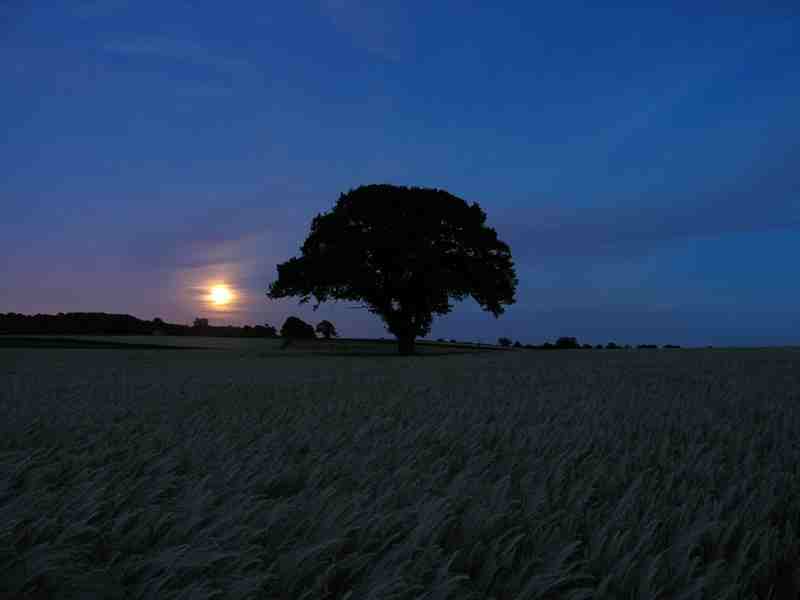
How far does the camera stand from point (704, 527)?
1744mm

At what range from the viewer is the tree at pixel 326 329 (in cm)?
4366

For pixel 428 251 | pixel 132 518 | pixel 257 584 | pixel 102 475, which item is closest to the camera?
pixel 257 584

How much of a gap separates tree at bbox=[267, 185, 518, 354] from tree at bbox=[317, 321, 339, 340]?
46.2 feet

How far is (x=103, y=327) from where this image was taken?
5078 centimetres

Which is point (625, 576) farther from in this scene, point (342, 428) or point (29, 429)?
point (29, 429)

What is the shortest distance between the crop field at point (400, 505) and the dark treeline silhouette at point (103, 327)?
4683 centimetres

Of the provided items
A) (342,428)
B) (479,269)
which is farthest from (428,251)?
(342,428)

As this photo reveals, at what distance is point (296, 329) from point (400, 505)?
40.1 meters

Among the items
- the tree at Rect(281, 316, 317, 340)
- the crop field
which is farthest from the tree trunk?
the crop field

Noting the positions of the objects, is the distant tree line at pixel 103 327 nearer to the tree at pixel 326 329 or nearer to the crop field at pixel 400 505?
the tree at pixel 326 329

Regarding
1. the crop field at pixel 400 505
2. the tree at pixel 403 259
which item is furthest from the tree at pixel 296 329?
the crop field at pixel 400 505

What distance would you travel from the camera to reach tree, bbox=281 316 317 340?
4150 cm

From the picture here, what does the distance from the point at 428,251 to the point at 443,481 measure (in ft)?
82.7

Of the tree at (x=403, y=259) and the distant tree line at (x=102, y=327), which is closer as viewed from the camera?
the tree at (x=403, y=259)
